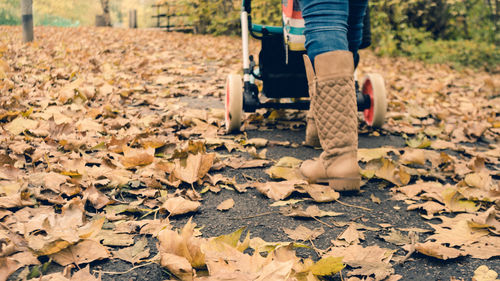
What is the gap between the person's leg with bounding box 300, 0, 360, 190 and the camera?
1.56 m

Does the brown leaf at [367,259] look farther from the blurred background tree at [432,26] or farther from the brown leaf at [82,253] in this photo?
the blurred background tree at [432,26]

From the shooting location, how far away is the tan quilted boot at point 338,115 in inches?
61.1

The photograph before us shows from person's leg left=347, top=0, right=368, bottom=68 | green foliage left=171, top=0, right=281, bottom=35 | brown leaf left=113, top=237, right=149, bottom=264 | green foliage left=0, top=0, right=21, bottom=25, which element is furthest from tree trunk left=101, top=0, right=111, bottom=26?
brown leaf left=113, top=237, right=149, bottom=264

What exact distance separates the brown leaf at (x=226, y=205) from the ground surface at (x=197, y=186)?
0.06 feet

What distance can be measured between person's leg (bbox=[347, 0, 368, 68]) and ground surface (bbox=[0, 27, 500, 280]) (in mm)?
568

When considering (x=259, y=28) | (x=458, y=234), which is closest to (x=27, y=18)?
(x=259, y=28)

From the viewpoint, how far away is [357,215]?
1.43 metres

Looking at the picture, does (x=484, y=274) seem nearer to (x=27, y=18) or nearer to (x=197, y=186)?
(x=197, y=186)

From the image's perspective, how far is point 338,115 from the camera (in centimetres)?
157

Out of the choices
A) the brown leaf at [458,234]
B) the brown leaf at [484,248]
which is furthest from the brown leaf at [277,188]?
the brown leaf at [484,248]

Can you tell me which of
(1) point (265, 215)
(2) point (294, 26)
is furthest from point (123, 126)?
(1) point (265, 215)

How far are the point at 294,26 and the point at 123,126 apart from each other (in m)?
1.09

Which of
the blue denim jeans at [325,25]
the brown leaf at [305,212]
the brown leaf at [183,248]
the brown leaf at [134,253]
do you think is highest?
the blue denim jeans at [325,25]

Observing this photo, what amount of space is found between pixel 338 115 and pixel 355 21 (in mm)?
700
